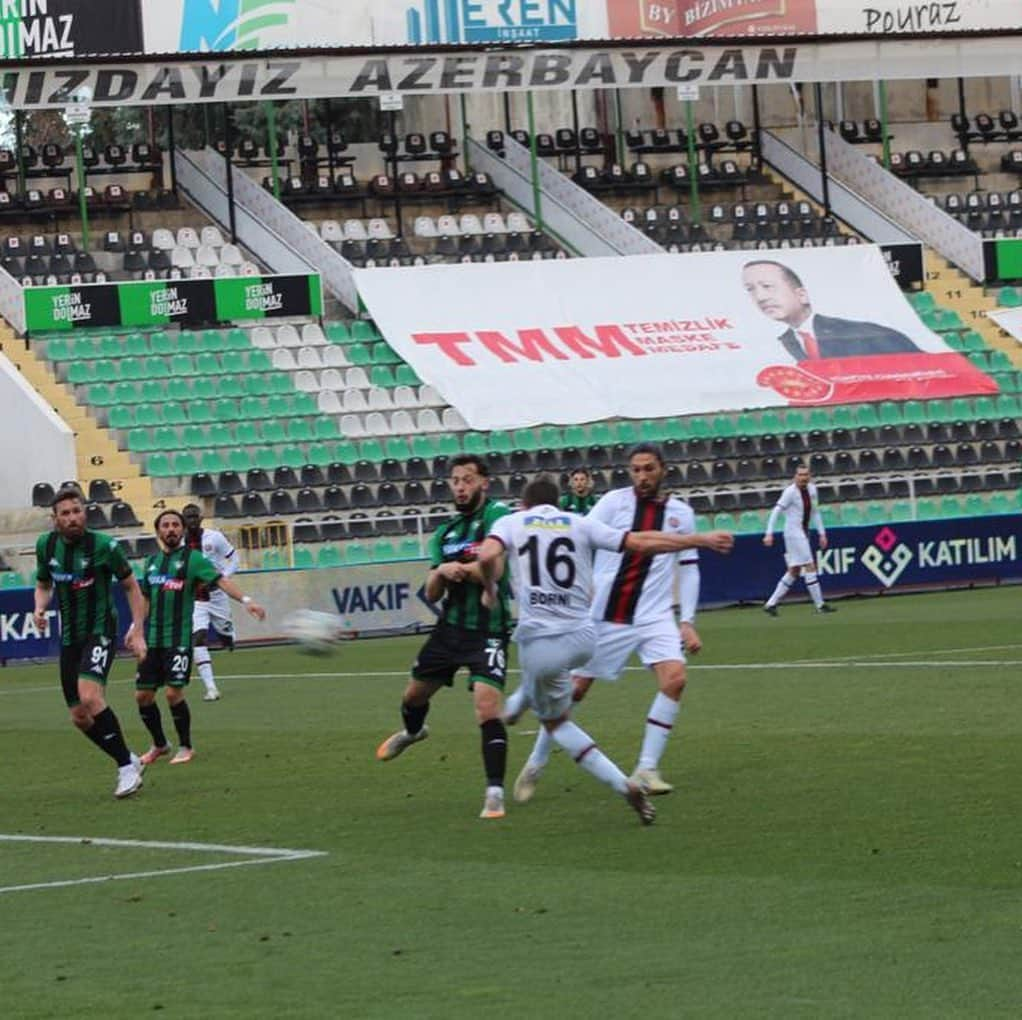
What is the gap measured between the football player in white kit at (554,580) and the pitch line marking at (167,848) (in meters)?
1.61

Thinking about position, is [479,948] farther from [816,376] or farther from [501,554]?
[816,376]

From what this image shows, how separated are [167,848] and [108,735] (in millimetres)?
2812

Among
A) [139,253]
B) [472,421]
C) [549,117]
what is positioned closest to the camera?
[472,421]

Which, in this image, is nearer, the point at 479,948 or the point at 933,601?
the point at 479,948

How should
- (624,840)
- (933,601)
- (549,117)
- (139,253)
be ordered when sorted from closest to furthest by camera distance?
(624,840) → (933,601) → (139,253) → (549,117)

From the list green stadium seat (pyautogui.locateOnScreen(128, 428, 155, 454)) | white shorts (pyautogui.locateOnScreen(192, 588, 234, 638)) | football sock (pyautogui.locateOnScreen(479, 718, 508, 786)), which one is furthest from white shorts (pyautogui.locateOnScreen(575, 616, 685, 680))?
green stadium seat (pyautogui.locateOnScreen(128, 428, 155, 454))

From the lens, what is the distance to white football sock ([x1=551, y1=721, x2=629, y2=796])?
13.0 metres

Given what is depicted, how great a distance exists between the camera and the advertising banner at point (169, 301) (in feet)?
137

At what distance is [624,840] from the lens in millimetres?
12609

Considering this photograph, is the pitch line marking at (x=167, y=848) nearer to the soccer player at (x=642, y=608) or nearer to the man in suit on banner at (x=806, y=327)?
the soccer player at (x=642, y=608)

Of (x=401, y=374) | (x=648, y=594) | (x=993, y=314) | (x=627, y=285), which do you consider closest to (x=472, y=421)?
(x=401, y=374)

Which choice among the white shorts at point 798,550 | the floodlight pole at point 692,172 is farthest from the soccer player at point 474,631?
the floodlight pole at point 692,172

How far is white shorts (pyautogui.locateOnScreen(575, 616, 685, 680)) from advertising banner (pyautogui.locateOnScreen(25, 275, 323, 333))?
2844 centimetres

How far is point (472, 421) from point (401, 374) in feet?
6.97
